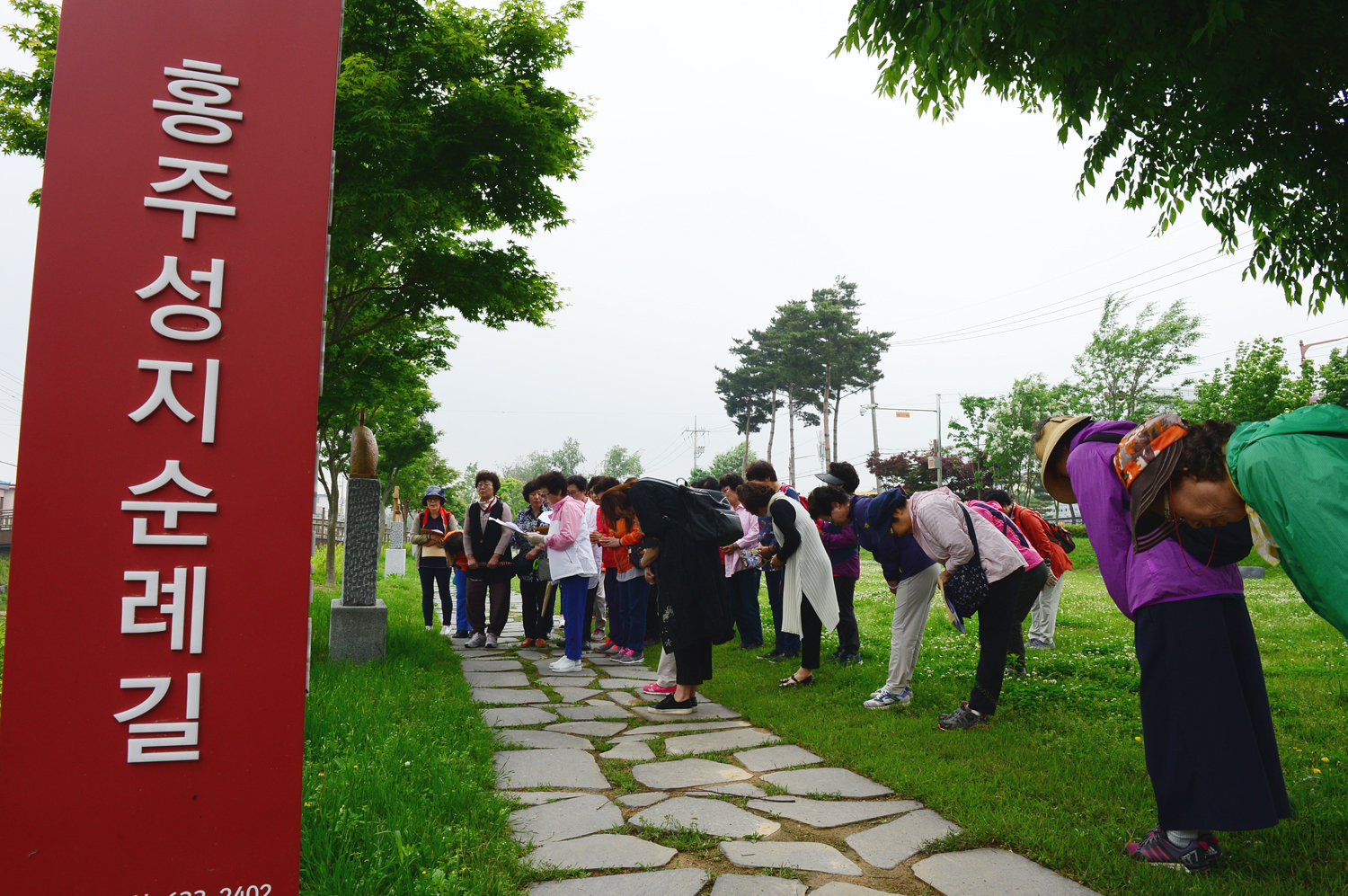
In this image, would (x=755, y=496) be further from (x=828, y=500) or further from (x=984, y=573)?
(x=984, y=573)

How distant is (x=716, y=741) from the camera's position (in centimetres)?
486

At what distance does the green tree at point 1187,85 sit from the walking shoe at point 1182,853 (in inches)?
117

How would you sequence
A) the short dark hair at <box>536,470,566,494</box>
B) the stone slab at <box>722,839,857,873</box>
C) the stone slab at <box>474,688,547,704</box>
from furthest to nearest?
the short dark hair at <box>536,470,566,494</box>, the stone slab at <box>474,688,547,704</box>, the stone slab at <box>722,839,857,873</box>

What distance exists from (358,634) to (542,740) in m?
2.75

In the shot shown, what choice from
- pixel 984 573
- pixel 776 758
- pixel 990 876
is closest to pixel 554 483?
pixel 776 758

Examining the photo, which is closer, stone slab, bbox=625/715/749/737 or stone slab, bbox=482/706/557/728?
stone slab, bbox=625/715/749/737


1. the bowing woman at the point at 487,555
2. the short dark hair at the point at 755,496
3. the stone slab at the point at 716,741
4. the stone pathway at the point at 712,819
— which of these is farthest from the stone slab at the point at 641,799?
the bowing woman at the point at 487,555

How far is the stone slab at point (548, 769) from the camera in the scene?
158 inches

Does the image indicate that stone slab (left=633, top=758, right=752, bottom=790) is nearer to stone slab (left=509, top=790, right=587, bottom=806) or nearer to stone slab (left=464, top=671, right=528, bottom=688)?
stone slab (left=509, top=790, right=587, bottom=806)

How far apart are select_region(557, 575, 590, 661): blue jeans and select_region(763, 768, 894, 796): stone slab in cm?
355

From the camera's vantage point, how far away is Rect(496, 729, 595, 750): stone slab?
4.76 m

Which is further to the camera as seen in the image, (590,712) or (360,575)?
(360,575)

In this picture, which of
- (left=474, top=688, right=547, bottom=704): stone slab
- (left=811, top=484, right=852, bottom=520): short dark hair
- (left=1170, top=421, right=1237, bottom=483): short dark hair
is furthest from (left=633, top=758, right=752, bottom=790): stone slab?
(left=1170, top=421, right=1237, bottom=483): short dark hair

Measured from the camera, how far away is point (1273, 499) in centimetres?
208
